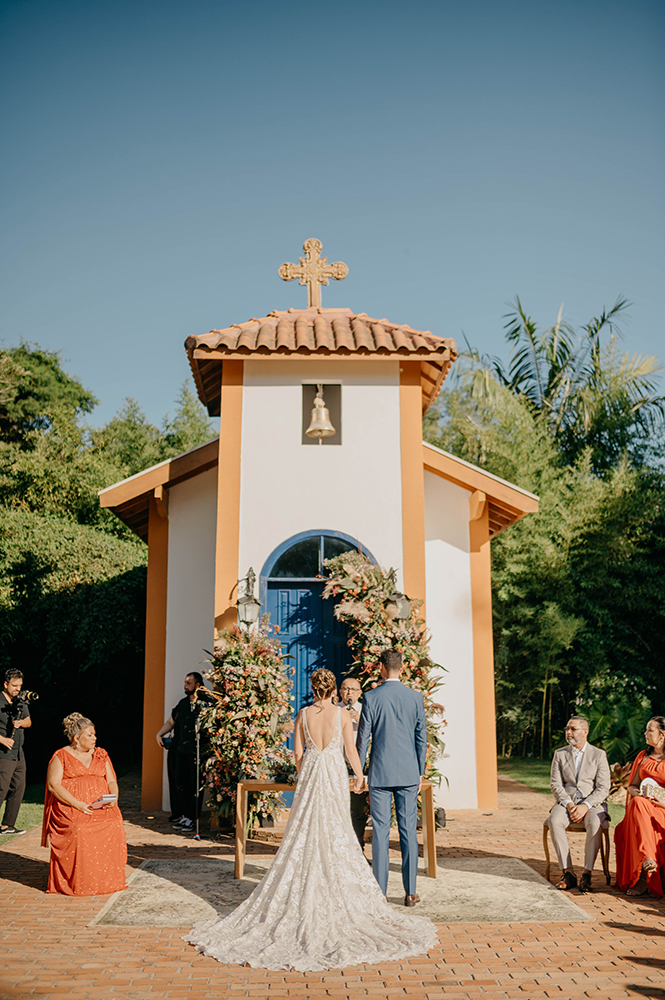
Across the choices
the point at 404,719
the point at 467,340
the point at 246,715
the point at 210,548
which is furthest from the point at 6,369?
the point at 404,719

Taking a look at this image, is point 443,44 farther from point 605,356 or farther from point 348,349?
point 605,356

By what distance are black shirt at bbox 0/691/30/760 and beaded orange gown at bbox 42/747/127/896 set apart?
2.33 meters

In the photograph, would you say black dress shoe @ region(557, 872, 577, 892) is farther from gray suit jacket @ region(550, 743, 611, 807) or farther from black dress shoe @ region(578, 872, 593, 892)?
gray suit jacket @ region(550, 743, 611, 807)

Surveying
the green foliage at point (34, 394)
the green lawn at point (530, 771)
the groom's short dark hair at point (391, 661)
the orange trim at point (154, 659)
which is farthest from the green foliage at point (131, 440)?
the groom's short dark hair at point (391, 661)

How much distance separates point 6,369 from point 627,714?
58.8ft

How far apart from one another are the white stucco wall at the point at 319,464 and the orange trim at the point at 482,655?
1.76m

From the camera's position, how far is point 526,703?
15.3 meters

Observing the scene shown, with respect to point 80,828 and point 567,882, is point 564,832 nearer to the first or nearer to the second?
point 567,882

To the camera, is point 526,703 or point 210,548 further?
point 526,703

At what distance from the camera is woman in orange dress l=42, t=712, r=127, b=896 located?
6344mm

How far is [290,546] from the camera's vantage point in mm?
9422

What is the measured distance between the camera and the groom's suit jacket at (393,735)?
19.2 ft

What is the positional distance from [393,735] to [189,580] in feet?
17.2

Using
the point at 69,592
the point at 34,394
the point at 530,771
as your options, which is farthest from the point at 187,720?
the point at 34,394
